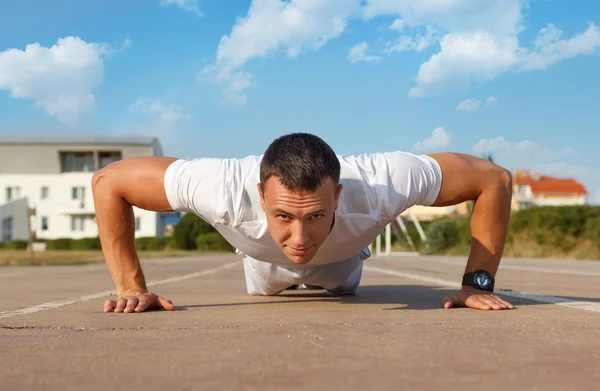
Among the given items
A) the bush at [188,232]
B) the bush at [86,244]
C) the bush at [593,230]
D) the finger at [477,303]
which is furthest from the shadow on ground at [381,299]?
the bush at [86,244]

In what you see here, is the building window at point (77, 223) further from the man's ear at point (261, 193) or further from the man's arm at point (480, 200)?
the man's ear at point (261, 193)

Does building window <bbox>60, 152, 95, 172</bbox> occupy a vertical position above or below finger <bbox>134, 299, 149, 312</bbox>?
above

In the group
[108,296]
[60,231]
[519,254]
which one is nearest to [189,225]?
[60,231]

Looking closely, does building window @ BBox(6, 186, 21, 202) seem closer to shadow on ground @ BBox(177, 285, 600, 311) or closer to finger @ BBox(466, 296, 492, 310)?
shadow on ground @ BBox(177, 285, 600, 311)

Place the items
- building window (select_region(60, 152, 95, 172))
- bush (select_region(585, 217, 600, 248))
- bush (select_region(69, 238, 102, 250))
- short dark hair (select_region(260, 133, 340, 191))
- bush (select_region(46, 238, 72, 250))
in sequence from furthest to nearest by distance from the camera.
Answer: building window (select_region(60, 152, 95, 172)) → bush (select_region(46, 238, 72, 250)) → bush (select_region(69, 238, 102, 250)) → bush (select_region(585, 217, 600, 248)) → short dark hair (select_region(260, 133, 340, 191))

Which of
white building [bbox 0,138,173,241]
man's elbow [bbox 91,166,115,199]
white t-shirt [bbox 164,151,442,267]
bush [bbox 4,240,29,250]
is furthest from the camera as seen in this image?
white building [bbox 0,138,173,241]

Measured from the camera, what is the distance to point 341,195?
4.06 metres

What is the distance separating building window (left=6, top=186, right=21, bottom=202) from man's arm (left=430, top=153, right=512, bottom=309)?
2904 inches

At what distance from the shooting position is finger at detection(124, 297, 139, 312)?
4.24 metres

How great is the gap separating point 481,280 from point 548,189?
104826mm

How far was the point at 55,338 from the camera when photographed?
2781mm

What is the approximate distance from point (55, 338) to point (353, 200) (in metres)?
1.87

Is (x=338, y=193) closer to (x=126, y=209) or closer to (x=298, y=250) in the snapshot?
(x=298, y=250)

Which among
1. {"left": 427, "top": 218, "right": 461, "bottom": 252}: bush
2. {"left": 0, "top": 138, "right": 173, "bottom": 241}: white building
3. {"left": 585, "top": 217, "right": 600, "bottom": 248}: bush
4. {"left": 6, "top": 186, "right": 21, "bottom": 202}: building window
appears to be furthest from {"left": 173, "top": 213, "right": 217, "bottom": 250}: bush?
{"left": 585, "top": 217, "right": 600, "bottom": 248}: bush
